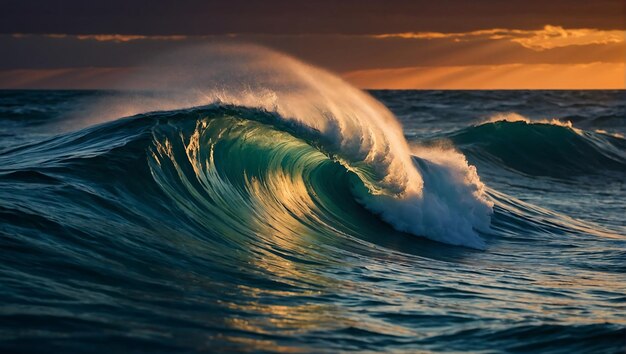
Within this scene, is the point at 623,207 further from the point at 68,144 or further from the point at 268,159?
the point at 68,144

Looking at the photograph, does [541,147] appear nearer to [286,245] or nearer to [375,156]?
[375,156]

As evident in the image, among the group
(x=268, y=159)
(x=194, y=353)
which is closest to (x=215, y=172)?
(x=268, y=159)

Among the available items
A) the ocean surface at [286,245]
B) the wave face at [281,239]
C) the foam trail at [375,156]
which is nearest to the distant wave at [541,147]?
the wave face at [281,239]

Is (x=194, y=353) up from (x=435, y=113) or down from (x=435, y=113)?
down

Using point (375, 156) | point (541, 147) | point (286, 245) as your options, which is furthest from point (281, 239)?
point (541, 147)

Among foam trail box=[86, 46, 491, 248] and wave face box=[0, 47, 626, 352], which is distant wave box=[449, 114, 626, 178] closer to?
wave face box=[0, 47, 626, 352]
